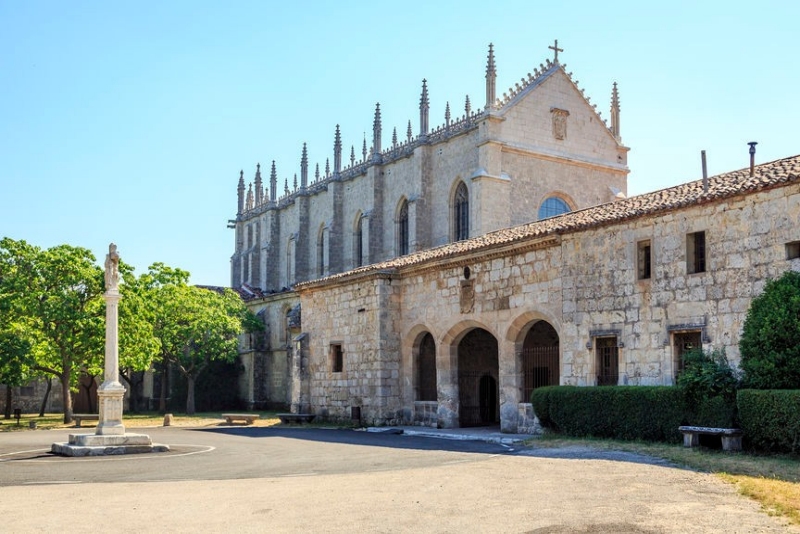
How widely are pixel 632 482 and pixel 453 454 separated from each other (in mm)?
5642

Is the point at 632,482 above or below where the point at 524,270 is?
below

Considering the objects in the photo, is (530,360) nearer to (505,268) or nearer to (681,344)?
(505,268)

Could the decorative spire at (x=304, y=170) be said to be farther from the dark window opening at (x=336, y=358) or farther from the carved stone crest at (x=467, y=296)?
the carved stone crest at (x=467, y=296)

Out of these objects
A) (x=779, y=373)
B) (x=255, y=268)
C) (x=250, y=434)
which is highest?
(x=255, y=268)

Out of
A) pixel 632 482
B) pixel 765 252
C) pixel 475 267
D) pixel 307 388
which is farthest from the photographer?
pixel 307 388

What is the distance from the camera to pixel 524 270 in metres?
23.0

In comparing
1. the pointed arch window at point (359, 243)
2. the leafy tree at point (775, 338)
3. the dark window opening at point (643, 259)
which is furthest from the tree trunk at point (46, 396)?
the leafy tree at point (775, 338)

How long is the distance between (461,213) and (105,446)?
84.9 ft

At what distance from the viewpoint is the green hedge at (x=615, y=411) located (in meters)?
17.5

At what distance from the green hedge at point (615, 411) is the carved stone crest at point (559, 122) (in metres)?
22.4

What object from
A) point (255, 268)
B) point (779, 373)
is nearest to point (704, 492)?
point (779, 373)

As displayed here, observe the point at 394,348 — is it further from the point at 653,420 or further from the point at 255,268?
the point at 255,268

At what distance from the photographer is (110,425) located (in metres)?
19.5

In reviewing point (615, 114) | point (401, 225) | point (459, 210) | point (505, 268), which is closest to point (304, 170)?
point (401, 225)
